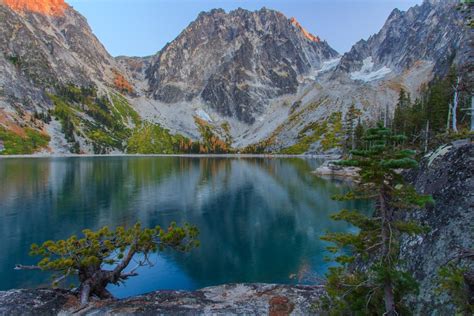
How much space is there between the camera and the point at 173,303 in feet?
60.7

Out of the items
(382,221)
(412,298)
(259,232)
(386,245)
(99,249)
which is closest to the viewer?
(382,221)

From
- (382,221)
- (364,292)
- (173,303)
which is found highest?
(382,221)

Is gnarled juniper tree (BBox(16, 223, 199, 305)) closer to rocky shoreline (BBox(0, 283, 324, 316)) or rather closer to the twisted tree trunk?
rocky shoreline (BBox(0, 283, 324, 316))

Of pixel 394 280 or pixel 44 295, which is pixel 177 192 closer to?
pixel 44 295

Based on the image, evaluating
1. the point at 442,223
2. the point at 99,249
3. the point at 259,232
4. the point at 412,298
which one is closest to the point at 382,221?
the point at 412,298

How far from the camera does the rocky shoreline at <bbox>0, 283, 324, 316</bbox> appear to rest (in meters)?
17.1

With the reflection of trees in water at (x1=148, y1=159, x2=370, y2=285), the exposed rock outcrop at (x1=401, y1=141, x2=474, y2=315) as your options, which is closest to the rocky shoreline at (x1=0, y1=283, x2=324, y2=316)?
the exposed rock outcrop at (x1=401, y1=141, x2=474, y2=315)

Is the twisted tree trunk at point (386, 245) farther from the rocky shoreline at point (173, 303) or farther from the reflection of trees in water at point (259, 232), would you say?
the reflection of trees in water at point (259, 232)

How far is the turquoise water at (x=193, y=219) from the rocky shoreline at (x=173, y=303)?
65.0 inches

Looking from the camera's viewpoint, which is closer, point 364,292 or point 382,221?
point 382,221

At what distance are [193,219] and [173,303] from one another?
3570cm

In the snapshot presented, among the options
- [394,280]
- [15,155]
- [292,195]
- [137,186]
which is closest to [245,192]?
[292,195]

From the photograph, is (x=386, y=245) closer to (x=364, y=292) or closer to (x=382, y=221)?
(x=382, y=221)

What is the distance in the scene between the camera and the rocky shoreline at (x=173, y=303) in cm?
1714
